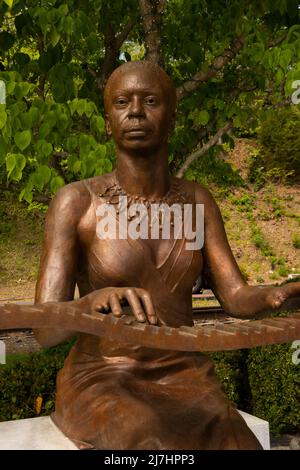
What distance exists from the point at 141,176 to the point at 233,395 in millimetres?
3115

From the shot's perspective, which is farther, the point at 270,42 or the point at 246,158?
the point at 246,158

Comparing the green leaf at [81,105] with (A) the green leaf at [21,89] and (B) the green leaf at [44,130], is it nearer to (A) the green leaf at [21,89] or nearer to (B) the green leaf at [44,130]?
(B) the green leaf at [44,130]

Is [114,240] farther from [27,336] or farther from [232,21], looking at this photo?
[27,336]

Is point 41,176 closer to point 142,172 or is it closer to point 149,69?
point 142,172

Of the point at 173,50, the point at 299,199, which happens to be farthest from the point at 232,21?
the point at 299,199

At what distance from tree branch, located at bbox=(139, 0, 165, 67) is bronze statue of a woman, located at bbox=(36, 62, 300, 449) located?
8.10 ft

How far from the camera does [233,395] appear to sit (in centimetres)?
544

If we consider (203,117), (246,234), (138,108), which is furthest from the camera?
(246,234)

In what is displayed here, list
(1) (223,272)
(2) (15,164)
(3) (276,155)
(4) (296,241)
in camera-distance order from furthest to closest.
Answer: (3) (276,155) → (4) (296,241) → (2) (15,164) → (1) (223,272)

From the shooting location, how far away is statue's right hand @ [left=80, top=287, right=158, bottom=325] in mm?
2115

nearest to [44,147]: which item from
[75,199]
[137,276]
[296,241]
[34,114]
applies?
[34,114]

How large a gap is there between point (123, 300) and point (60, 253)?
616 millimetres

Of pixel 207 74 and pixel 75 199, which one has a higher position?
pixel 207 74

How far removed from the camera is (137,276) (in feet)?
8.93
